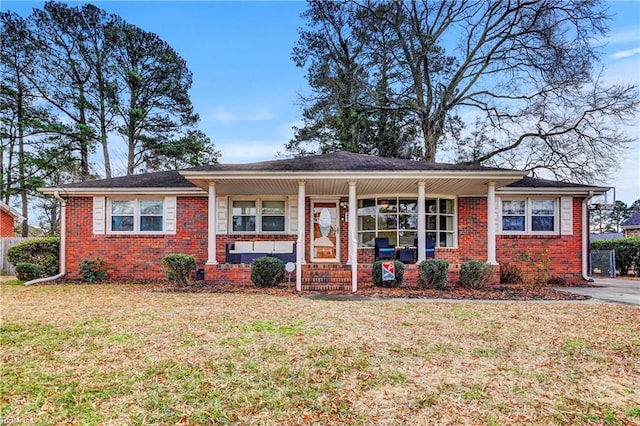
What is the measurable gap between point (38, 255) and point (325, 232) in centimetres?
902

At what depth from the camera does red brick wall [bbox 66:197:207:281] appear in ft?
39.4

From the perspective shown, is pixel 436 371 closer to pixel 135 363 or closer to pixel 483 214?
pixel 135 363

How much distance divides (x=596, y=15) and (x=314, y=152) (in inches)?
601

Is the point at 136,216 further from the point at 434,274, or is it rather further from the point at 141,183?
the point at 434,274

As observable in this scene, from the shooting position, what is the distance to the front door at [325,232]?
12383mm

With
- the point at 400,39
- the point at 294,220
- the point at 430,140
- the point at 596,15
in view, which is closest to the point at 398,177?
the point at 294,220

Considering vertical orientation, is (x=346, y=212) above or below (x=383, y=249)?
above

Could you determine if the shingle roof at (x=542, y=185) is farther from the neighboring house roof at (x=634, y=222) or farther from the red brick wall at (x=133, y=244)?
the neighboring house roof at (x=634, y=222)

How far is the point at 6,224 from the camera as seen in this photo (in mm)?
19016

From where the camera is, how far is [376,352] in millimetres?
4320

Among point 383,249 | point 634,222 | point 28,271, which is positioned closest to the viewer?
point 383,249

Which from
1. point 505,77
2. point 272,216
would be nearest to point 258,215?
point 272,216

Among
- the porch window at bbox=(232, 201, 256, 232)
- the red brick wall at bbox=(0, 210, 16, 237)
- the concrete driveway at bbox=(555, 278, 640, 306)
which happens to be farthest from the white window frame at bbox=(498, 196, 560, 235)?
the red brick wall at bbox=(0, 210, 16, 237)

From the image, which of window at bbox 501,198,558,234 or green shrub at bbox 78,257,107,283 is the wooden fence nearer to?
green shrub at bbox 78,257,107,283
